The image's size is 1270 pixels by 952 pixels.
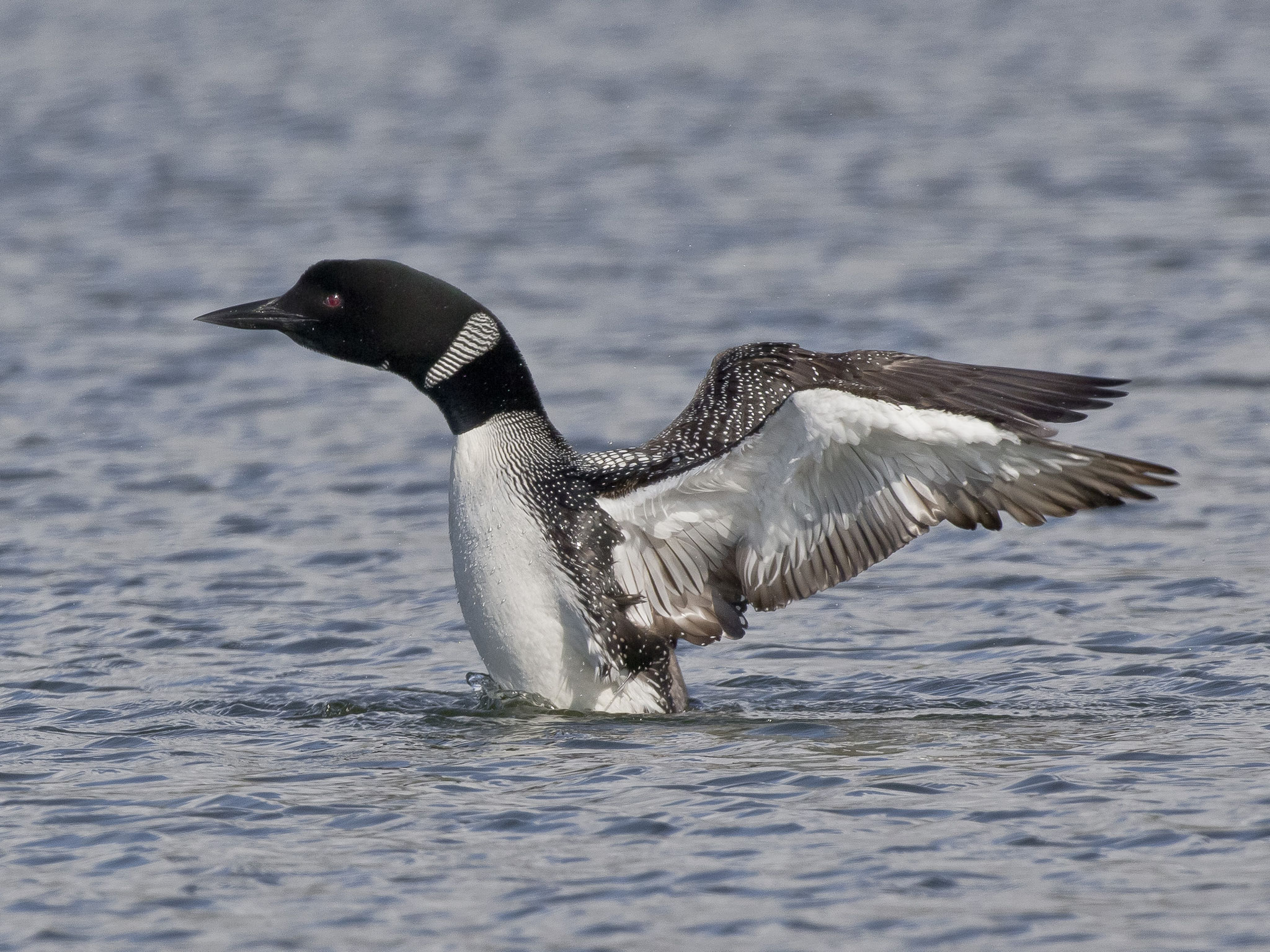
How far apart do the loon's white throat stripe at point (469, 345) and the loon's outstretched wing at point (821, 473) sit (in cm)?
49

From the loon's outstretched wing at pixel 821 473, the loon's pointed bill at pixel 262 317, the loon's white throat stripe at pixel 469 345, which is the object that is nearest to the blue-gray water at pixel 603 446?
the loon's outstretched wing at pixel 821 473

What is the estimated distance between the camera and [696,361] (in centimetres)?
1052

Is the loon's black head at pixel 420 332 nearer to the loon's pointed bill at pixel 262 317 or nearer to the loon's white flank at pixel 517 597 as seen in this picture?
the loon's pointed bill at pixel 262 317

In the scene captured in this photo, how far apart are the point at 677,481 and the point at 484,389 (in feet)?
2.68

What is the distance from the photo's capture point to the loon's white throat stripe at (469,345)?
247 inches

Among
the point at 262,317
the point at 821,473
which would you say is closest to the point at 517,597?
the point at 821,473

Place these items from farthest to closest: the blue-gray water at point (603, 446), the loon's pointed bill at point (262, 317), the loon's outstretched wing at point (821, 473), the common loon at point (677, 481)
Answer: the loon's pointed bill at point (262, 317) < the common loon at point (677, 481) < the loon's outstretched wing at point (821, 473) < the blue-gray water at point (603, 446)

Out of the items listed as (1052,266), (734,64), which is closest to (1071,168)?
(1052,266)

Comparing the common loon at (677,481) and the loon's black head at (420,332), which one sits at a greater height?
the loon's black head at (420,332)

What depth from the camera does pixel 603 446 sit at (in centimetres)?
928

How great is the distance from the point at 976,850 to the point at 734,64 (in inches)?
575

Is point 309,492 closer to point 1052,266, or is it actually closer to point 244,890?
point 244,890

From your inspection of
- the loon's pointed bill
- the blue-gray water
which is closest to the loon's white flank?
the blue-gray water

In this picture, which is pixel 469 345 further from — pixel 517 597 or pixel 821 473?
pixel 821 473
